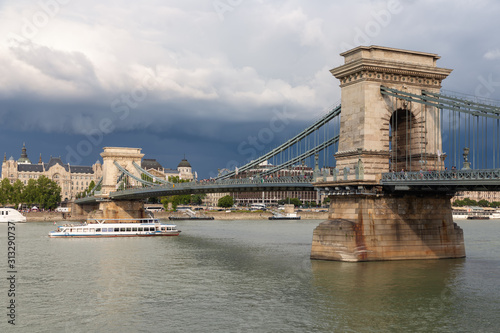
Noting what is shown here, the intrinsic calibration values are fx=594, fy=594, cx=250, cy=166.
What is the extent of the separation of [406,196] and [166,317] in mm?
19990

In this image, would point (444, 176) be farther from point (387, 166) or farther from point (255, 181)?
point (255, 181)

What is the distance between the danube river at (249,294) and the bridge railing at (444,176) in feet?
17.7

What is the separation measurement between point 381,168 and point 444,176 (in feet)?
18.9

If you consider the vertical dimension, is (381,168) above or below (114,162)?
below

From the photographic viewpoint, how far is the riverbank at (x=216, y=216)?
118 m

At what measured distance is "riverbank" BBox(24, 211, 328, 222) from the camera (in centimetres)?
11819

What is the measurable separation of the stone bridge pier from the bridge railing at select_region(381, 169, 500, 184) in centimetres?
137

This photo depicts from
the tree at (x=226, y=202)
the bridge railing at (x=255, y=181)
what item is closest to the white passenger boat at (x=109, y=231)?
the bridge railing at (x=255, y=181)

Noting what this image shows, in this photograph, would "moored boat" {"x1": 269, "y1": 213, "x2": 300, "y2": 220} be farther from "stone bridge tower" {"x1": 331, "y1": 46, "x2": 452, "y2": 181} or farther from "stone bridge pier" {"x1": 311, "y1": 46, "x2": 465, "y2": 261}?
"stone bridge pier" {"x1": 311, "y1": 46, "x2": 465, "y2": 261}

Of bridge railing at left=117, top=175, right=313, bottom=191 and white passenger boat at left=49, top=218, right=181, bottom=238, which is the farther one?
white passenger boat at left=49, top=218, right=181, bottom=238

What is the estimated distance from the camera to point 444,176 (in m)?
33.2

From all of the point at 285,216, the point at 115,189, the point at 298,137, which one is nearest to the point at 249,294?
the point at 298,137

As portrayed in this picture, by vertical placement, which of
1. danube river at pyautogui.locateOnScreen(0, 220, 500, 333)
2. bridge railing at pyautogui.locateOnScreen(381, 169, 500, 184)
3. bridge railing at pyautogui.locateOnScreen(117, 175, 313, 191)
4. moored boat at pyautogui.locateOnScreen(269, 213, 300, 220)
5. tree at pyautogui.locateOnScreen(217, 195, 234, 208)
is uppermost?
bridge railing at pyautogui.locateOnScreen(117, 175, 313, 191)

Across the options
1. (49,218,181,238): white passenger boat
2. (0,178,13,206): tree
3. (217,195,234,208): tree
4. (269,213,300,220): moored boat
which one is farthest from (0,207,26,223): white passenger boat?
(217,195,234,208): tree
